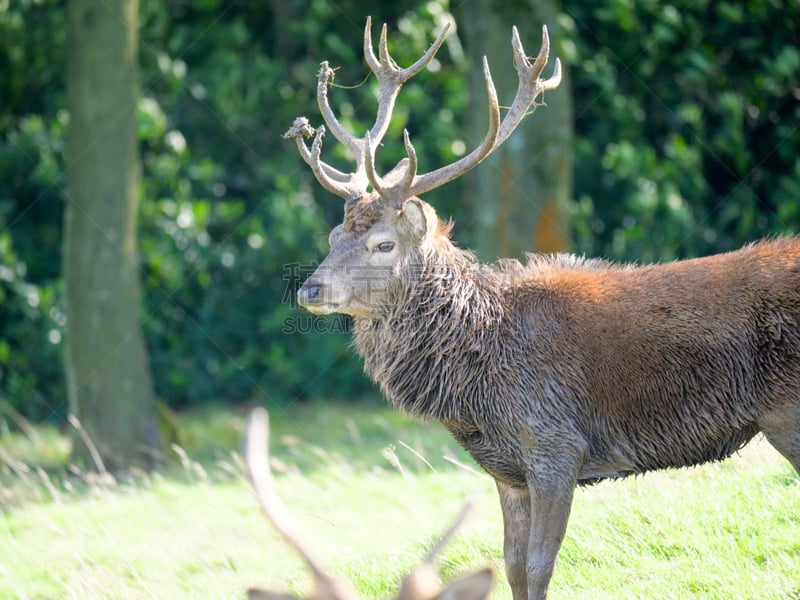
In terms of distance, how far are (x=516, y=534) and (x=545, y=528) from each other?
365 mm

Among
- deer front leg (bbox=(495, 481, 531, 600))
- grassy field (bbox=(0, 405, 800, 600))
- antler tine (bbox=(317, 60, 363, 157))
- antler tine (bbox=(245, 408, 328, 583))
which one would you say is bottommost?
grassy field (bbox=(0, 405, 800, 600))

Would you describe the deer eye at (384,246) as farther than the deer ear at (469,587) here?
Yes

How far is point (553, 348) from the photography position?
5.18 metres

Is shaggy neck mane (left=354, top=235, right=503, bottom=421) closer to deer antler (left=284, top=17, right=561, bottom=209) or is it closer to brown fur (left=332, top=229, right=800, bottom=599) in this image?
brown fur (left=332, top=229, right=800, bottom=599)

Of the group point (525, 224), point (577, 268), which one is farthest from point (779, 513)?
point (525, 224)

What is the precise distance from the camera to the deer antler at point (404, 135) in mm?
5449

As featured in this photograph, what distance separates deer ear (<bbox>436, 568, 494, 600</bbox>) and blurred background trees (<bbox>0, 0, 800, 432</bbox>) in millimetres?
8745

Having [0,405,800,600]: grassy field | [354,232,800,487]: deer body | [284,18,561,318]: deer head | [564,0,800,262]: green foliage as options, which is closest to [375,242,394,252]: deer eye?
[284,18,561,318]: deer head

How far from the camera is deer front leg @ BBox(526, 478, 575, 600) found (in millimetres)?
4828

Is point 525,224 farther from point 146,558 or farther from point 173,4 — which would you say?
point 173,4

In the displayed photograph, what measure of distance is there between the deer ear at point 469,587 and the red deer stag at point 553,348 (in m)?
2.03

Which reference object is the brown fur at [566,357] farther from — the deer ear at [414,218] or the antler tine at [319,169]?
the antler tine at [319,169]

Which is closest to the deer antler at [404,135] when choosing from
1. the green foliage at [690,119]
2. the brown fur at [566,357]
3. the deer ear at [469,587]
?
the brown fur at [566,357]

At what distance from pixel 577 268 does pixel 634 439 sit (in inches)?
39.6
